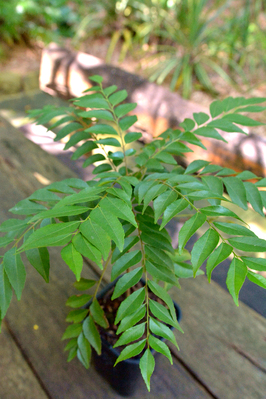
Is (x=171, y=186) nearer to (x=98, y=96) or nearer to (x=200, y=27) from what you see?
(x=98, y=96)

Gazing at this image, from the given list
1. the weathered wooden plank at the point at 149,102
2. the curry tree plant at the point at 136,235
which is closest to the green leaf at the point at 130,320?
the curry tree plant at the point at 136,235

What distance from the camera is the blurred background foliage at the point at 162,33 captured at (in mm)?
2609

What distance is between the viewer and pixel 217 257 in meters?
0.44

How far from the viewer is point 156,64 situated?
2.69 meters

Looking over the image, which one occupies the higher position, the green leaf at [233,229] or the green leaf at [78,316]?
the green leaf at [233,229]

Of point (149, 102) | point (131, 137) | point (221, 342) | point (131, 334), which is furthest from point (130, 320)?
point (149, 102)

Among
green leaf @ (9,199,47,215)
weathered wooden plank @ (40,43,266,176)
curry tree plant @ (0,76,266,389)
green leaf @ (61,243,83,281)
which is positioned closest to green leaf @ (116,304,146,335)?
curry tree plant @ (0,76,266,389)

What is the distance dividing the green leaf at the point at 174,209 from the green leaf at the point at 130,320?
6.0 inches

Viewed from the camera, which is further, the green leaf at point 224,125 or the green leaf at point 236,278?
the green leaf at point 224,125

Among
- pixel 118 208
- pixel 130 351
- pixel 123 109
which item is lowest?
pixel 130 351

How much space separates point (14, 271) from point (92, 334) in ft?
0.75

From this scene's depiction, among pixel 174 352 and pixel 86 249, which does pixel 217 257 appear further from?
pixel 174 352

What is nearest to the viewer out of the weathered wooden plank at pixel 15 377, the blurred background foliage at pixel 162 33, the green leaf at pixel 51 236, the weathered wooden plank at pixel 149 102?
the green leaf at pixel 51 236

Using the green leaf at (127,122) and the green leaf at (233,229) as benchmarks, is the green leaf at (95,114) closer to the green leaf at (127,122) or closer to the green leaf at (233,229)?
the green leaf at (127,122)
